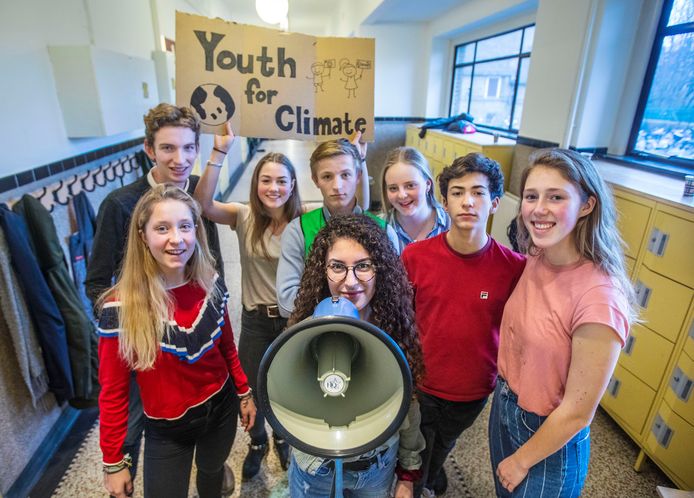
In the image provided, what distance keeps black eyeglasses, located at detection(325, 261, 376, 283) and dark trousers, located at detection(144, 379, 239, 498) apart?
68cm

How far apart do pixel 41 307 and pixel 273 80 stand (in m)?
1.51

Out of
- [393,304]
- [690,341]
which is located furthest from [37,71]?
[690,341]

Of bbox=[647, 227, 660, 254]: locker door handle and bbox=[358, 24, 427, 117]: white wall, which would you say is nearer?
bbox=[647, 227, 660, 254]: locker door handle

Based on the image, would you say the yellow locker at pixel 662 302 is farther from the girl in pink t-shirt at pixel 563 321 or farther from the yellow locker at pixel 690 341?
the girl in pink t-shirt at pixel 563 321

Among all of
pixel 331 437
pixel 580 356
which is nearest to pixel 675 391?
pixel 580 356

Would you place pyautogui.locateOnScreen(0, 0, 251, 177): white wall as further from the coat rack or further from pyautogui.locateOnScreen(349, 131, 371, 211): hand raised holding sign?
pyautogui.locateOnScreen(349, 131, 371, 211): hand raised holding sign

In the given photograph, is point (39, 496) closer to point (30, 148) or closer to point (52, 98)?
point (30, 148)

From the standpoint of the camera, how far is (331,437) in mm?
783

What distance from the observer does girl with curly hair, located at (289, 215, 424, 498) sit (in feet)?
3.38

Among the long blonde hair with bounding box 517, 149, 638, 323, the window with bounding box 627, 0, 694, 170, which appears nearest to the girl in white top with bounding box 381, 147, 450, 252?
the long blonde hair with bounding box 517, 149, 638, 323

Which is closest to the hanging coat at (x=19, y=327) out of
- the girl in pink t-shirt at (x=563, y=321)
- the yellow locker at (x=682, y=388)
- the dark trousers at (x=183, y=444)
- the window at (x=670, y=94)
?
the dark trousers at (x=183, y=444)

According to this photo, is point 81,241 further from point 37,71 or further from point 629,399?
point 629,399

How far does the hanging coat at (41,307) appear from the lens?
167 centimetres

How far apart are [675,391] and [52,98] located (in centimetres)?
349
